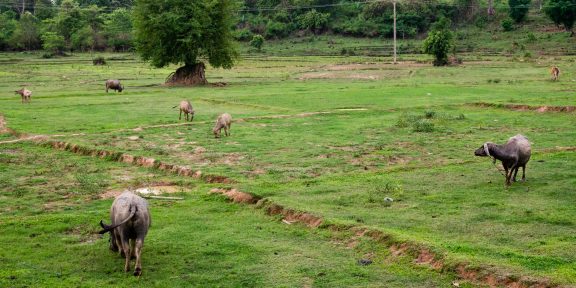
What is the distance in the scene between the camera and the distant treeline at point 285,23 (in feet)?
321

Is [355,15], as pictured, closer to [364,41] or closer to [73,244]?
[364,41]

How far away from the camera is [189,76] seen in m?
54.4

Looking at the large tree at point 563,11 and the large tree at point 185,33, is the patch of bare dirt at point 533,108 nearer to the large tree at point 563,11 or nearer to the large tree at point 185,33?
the large tree at point 185,33

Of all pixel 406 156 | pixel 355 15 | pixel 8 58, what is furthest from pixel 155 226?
pixel 355 15

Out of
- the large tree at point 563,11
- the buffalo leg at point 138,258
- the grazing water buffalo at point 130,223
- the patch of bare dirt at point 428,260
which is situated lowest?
the patch of bare dirt at point 428,260

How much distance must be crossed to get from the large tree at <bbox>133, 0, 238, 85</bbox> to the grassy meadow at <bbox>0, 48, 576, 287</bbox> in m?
14.5

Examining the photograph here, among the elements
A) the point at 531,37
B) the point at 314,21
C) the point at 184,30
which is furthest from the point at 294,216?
the point at 314,21

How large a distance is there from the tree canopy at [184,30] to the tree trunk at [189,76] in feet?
1.91

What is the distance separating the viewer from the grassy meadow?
11258mm

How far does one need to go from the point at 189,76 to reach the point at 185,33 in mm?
3373

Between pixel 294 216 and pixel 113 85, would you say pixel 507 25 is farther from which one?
pixel 294 216

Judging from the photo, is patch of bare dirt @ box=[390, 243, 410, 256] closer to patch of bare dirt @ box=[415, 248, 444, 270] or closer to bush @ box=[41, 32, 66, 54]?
patch of bare dirt @ box=[415, 248, 444, 270]

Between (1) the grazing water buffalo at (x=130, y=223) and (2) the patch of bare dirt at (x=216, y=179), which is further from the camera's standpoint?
(2) the patch of bare dirt at (x=216, y=179)

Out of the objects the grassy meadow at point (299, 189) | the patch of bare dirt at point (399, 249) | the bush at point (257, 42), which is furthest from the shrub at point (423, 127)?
the bush at point (257, 42)
